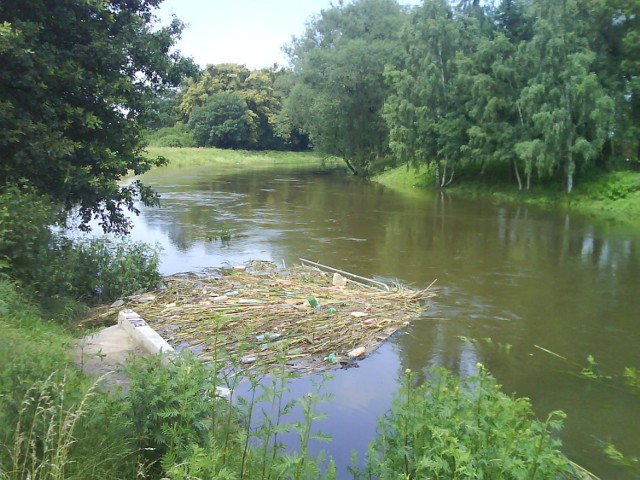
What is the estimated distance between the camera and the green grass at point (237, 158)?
51.0 metres

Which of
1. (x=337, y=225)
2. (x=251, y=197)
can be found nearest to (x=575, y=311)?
(x=337, y=225)

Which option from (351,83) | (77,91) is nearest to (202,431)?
(77,91)

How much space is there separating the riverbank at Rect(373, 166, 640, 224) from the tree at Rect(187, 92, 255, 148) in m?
34.5

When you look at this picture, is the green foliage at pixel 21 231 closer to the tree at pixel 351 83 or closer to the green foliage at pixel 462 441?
the green foliage at pixel 462 441

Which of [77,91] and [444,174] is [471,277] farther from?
[444,174]

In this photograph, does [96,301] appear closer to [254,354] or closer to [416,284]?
[254,354]

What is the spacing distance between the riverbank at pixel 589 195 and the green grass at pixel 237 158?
20.9 meters

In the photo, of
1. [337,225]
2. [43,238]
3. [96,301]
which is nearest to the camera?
[43,238]

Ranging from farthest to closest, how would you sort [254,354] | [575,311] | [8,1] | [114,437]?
[575,311] < [8,1] < [254,354] < [114,437]

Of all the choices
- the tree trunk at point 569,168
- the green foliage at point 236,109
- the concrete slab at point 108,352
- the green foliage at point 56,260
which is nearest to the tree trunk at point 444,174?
the tree trunk at point 569,168

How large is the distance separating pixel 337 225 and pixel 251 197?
29.3 ft

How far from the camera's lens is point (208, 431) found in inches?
141

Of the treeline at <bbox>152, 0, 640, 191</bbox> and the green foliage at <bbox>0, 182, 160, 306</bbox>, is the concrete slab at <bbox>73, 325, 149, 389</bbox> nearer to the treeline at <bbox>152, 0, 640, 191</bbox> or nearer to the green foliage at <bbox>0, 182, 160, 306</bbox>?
the green foliage at <bbox>0, 182, 160, 306</bbox>

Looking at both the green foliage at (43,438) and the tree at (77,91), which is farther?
the tree at (77,91)
